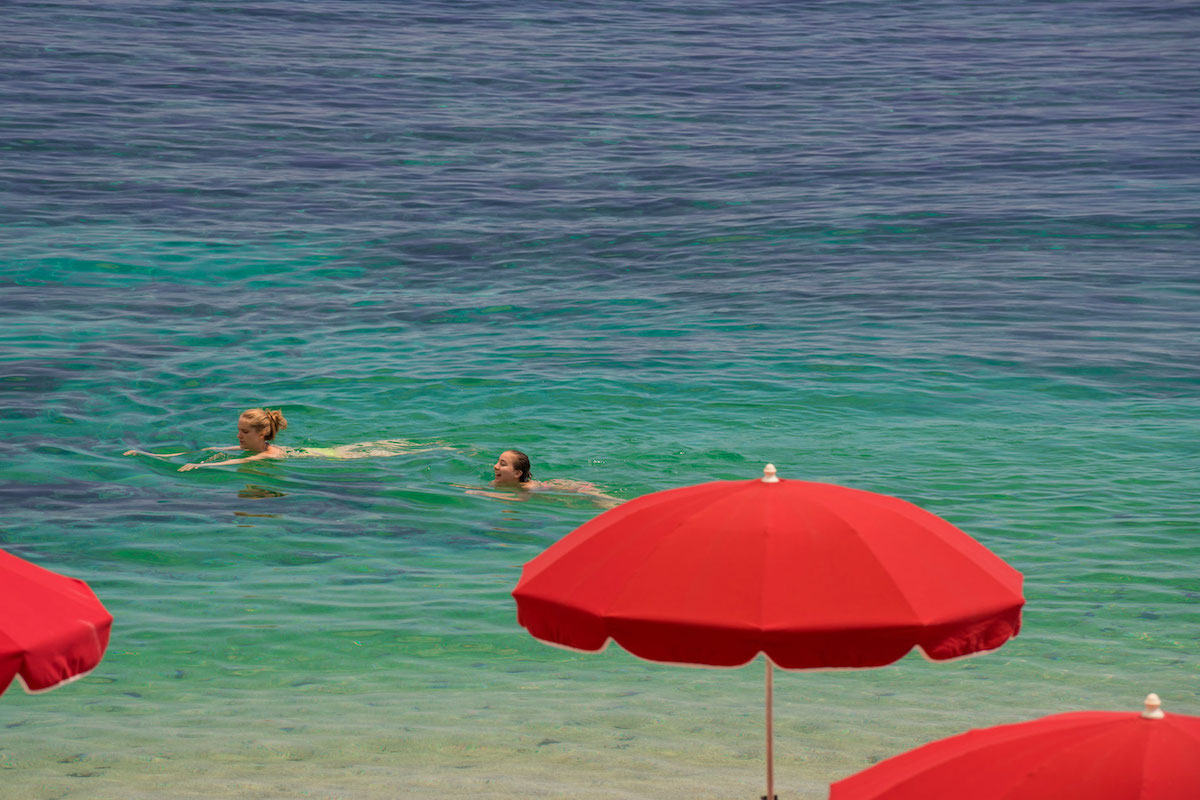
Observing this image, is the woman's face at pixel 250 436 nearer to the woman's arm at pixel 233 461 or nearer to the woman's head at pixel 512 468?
the woman's arm at pixel 233 461

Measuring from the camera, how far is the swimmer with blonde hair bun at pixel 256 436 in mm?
13172

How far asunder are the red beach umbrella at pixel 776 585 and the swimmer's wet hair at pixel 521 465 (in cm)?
A: 721

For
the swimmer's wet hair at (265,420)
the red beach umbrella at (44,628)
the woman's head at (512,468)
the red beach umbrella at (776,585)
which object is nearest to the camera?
the red beach umbrella at (44,628)

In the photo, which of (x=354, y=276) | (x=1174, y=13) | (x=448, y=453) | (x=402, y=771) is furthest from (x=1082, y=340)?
(x=1174, y=13)

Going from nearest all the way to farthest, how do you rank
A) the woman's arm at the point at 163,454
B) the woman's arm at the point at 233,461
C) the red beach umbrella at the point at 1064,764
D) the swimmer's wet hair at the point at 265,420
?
the red beach umbrella at the point at 1064,764
the swimmer's wet hair at the point at 265,420
the woman's arm at the point at 233,461
the woman's arm at the point at 163,454

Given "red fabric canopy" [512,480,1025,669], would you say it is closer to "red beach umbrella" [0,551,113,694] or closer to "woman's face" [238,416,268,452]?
"red beach umbrella" [0,551,113,694]

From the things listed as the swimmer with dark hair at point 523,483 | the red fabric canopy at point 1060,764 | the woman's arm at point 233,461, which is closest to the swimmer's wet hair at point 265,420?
the woman's arm at point 233,461

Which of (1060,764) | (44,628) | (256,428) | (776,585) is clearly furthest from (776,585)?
(256,428)

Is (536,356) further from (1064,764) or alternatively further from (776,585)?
(1064,764)

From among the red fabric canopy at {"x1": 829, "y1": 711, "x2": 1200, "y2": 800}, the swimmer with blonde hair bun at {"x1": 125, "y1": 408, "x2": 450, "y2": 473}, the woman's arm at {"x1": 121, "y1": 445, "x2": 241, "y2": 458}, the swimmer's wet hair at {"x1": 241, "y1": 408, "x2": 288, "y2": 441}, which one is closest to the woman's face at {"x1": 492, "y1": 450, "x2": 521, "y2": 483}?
the swimmer with blonde hair bun at {"x1": 125, "y1": 408, "x2": 450, "y2": 473}

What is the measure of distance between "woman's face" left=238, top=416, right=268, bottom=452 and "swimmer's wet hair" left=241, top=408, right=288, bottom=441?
0.11ft

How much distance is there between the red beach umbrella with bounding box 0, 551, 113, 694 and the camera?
430cm

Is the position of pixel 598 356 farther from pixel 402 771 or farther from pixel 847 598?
pixel 847 598

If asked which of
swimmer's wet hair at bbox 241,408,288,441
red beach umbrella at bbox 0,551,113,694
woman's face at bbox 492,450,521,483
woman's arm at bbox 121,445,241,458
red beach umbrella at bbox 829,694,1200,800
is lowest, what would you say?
woman's arm at bbox 121,445,241,458
